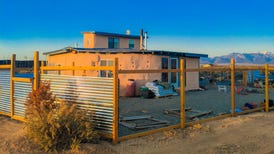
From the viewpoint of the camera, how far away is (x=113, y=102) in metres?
6.12

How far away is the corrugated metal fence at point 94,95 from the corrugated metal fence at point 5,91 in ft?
10.3

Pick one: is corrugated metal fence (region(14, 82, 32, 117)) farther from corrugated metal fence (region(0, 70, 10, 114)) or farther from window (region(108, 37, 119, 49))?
window (region(108, 37, 119, 49))

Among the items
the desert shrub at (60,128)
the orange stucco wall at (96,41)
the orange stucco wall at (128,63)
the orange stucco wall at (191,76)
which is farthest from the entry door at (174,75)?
the desert shrub at (60,128)

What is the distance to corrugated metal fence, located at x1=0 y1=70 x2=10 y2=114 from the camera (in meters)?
9.22

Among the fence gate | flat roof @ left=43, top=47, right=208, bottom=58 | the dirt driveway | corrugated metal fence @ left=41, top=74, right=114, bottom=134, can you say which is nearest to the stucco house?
flat roof @ left=43, top=47, right=208, bottom=58

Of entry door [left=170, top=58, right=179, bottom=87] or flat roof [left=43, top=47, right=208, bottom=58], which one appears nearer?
flat roof [left=43, top=47, right=208, bottom=58]

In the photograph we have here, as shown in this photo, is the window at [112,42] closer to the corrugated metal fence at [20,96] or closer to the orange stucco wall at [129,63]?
the orange stucco wall at [129,63]

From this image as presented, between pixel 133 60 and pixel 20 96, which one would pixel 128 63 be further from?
pixel 20 96

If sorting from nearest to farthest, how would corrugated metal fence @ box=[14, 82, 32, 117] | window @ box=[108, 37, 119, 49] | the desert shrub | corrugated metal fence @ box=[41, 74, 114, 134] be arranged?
the desert shrub, corrugated metal fence @ box=[41, 74, 114, 134], corrugated metal fence @ box=[14, 82, 32, 117], window @ box=[108, 37, 119, 49]

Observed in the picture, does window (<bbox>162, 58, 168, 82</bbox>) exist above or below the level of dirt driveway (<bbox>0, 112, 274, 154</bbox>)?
above

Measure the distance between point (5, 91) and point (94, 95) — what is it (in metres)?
4.58

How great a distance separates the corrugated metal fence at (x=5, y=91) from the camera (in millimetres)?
9219

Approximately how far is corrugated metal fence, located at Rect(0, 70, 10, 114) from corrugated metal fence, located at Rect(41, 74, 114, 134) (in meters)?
3.13

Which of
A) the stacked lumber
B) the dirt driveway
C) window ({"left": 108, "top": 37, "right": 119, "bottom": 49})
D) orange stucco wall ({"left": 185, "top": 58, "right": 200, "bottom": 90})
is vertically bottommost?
the dirt driveway
